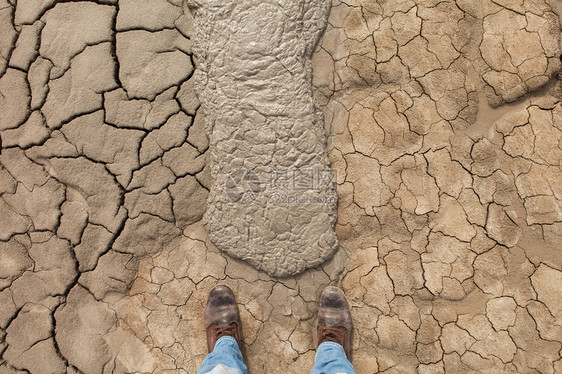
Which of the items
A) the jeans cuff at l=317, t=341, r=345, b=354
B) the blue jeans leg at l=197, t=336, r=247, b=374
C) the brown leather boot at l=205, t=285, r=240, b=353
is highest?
the brown leather boot at l=205, t=285, r=240, b=353

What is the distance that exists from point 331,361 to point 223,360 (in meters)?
0.57

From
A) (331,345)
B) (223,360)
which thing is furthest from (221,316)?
(331,345)

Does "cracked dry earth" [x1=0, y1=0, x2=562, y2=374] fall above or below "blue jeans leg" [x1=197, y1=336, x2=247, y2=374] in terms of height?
above

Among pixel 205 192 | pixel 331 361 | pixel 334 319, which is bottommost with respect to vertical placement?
pixel 331 361

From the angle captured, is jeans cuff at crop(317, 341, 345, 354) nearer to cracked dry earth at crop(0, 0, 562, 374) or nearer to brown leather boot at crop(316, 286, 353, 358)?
brown leather boot at crop(316, 286, 353, 358)

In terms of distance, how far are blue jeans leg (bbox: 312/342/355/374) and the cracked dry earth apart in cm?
13

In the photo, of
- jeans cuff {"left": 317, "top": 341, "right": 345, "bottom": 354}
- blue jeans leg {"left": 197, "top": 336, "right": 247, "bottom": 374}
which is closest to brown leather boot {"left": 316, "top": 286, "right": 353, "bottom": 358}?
jeans cuff {"left": 317, "top": 341, "right": 345, "bottom": 354}

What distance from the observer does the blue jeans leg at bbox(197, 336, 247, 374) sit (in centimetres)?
179

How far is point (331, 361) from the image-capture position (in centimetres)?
180

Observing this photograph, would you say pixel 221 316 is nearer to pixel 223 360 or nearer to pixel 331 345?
pixel 223 360

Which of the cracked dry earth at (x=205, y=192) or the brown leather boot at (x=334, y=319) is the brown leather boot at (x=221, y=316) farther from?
the brown leather boot at (x=334, y=319)

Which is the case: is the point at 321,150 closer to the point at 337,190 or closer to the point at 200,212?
the point at 337,190

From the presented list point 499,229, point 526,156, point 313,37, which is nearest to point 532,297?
point 499,229

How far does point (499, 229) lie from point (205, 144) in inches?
68.0
